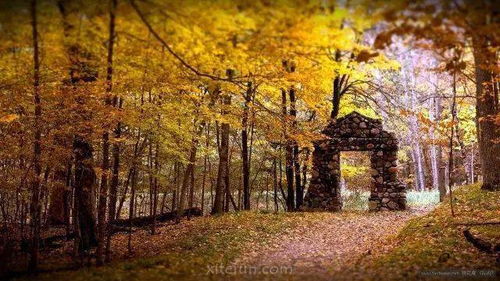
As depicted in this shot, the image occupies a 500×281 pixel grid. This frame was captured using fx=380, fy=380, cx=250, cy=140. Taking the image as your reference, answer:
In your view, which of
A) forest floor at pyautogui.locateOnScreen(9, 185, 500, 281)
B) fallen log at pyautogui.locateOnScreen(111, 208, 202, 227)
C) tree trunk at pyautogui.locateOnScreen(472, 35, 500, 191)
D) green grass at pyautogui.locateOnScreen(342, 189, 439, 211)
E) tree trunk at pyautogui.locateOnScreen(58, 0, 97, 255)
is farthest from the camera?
green grass at pyautogui.locateOnScreen(342, 189, 439, 211)

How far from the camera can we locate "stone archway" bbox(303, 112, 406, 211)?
15.5 metres

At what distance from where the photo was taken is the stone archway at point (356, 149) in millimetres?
15469

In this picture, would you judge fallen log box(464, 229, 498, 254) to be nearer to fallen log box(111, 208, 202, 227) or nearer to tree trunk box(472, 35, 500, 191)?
tree trunk box(472, 35, 500, 191)

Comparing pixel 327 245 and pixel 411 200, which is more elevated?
pixel 411 200

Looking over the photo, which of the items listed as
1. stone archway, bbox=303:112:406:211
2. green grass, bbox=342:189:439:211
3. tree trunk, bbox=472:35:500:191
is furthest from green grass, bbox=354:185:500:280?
green grass, bbox=342:189:439:211

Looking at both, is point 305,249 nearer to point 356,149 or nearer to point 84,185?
point 84,185

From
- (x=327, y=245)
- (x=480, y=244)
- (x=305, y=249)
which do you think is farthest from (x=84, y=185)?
(x=480, y=244)

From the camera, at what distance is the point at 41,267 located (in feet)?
21.7

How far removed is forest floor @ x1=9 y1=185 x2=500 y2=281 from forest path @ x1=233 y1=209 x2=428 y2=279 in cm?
2

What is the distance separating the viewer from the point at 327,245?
31.1 feet

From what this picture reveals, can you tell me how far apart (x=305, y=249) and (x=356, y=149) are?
7.69 metres

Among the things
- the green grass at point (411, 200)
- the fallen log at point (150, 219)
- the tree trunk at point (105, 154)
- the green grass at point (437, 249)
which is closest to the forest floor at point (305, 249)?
the green grass at point (437, 249)

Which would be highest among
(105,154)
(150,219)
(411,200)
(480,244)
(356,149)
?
(356,149)

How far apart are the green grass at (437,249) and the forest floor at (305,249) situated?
0.01 m
